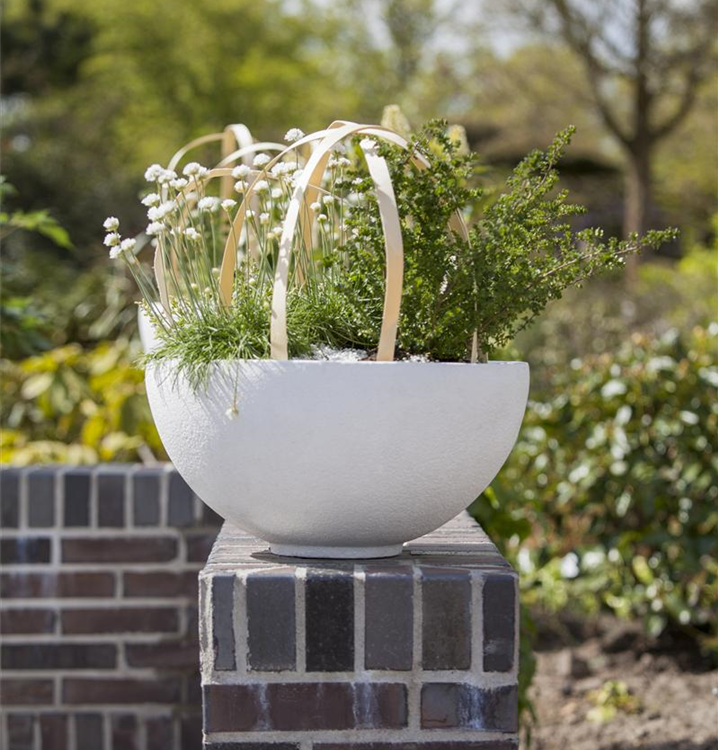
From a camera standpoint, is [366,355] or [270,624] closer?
[270,624]

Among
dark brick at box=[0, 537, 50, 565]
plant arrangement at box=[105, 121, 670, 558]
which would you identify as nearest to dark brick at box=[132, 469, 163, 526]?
dark brick at box=[0, 537, 50, 565]

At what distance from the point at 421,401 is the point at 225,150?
1447 millimetres

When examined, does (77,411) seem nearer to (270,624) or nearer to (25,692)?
(25,692)

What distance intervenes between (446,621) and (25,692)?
1.41 metres

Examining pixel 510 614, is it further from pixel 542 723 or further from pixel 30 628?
pixel 542 723

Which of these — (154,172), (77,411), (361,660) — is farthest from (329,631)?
(77,411)

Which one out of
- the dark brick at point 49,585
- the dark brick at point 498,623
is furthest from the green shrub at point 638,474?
the dark brick at point 498,623

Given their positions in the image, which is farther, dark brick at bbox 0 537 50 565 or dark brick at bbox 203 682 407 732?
dark brick at bbox 0 537 50 565

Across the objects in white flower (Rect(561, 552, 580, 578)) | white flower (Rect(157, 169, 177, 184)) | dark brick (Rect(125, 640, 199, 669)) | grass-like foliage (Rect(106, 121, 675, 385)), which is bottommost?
dark brick (Rect(125, 640, 199, 669))

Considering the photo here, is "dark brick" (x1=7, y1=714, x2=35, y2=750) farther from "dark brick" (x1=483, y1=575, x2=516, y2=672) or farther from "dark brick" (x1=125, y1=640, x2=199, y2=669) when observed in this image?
"dark brick" (x1=483, y1=575, x2=516, y2=672)

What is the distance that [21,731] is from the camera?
2336 millimetres

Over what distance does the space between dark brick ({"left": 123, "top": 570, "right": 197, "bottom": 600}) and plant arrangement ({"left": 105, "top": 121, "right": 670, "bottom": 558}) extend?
94 centimetres

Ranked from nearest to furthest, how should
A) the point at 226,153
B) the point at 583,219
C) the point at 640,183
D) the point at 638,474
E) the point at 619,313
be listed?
the point at 226,153
the point at 638,474
the point at 619,313
the point at 640,183
the point at 583,219

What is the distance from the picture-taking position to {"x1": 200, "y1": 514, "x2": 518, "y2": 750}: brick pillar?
1.29 m
